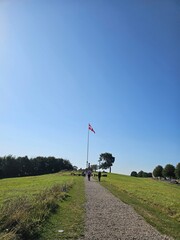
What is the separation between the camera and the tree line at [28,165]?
129 meters

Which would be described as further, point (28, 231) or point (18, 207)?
point (18, 207)

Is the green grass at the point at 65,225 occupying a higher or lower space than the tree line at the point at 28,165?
lower

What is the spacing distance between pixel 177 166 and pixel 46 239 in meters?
92.4

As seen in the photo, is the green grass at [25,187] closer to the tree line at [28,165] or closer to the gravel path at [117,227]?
the gravel path at [117,227]

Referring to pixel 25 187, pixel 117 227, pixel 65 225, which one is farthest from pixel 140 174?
pixel 65 225

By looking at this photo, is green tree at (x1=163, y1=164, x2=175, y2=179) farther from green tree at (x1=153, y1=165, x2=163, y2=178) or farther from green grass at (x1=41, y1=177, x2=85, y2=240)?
green grass at (x1=41, y1=177, x2=85, y2=240)

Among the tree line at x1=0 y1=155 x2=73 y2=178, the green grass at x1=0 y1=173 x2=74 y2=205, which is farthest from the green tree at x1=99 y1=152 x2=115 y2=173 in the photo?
the green grass at x1=0 y1=173 x2=74 y2=205

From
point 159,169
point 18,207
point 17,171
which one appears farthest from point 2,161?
point 18,207

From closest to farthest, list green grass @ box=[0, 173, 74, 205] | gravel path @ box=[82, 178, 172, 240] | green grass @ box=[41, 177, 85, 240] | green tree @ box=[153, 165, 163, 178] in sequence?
green grass @ box=[41, 177, 85, 240] < gravel path @ box=[82, 178, 172, 240] < green grass @ box=[0, 173, 74, 205] < green tree @ box=[153, 165, 163, 178]

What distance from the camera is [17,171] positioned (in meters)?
132

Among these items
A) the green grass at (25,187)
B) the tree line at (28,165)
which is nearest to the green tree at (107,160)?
the tree line at (28,165)

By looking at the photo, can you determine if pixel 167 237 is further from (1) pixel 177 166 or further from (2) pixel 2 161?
(2) pixel 2 161

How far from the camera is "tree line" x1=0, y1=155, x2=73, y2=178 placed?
129 m

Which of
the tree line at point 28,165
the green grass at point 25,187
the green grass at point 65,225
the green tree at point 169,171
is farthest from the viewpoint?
the tree line at point 28,165
